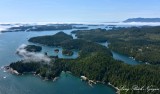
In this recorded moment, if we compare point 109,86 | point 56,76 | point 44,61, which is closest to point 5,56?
point 44,61

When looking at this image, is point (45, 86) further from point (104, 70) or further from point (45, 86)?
point (104, 70)

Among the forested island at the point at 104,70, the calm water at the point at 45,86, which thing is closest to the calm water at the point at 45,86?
the calm water at the point at 45,86

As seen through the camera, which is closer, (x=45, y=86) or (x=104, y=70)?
(x=45, y=86)

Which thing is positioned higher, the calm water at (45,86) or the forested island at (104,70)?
the forested island at (104,70)

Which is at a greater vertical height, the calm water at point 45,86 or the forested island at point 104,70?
the forested island at point 104,70

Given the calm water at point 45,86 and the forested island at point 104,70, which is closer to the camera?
the forested island at point 104,70

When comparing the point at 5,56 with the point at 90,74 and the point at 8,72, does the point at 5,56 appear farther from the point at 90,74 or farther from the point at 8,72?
the point at 90,74

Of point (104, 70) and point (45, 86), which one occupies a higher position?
point (104, 70)

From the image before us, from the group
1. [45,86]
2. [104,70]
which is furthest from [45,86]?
[104,70]

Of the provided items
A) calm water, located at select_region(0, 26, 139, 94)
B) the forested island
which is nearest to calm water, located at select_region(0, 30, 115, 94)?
calm water, located at select_region(0, 26, 139, 94)

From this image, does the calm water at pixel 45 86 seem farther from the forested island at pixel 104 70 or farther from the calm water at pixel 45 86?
the forested island at pixel 104 70

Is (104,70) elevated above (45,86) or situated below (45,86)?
above
